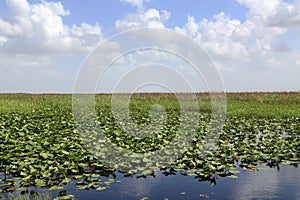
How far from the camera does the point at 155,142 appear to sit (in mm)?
9836

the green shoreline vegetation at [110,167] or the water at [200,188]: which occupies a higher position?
the green shoreline vegetation at [110,167]

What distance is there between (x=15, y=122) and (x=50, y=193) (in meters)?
9.06

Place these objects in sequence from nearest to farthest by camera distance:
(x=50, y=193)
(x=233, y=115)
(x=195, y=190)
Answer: (x=50, y=193) < (x=195, y=190) < (x=233, y=115)

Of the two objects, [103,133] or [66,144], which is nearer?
[66,144]

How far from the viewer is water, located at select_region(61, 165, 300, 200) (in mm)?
5887

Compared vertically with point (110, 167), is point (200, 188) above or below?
below

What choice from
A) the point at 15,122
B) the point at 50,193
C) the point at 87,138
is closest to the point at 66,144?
the point at 87,138

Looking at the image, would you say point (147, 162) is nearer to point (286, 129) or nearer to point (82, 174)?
point (82, 174)

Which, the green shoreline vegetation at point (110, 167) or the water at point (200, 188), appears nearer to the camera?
the water at point (200, 188)

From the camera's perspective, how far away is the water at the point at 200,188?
5.89m

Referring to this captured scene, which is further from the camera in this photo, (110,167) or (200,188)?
(110,167)

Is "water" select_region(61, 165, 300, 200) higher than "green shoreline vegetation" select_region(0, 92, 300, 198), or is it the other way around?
"green shoreline vegetation" select_region(0, 92, 300, 198)

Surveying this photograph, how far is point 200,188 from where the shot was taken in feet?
20.4

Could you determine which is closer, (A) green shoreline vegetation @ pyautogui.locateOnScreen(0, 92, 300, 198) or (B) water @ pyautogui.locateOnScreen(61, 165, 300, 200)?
(B) water @ pyautogui.locateOnScreen(61, 165, 300, 200)
